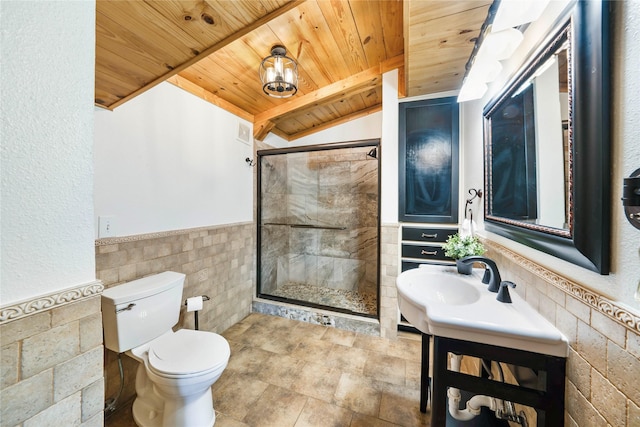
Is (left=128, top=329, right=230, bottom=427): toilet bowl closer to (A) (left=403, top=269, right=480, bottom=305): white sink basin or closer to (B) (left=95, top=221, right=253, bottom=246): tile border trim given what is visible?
(B) (left=95, top=221, right=253, bottom=246): tile border trim

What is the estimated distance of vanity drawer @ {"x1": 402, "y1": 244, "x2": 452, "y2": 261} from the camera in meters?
1.97

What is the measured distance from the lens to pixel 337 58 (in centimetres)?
190

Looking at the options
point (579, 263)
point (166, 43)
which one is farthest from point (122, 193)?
point (579, 263)

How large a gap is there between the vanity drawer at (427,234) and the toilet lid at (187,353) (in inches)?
65.2

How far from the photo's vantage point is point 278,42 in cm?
165

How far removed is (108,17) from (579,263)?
1842 millimetres

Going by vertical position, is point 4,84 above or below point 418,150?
below

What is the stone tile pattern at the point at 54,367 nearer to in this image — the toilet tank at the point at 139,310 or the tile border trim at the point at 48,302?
the tile border trim at the point at 48,302

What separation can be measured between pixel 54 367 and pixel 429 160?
238 centimetres

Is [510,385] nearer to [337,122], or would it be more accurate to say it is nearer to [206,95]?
[206,95]

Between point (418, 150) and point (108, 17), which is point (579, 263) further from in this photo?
point (108, 17)

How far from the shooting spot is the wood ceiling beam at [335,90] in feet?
6.69

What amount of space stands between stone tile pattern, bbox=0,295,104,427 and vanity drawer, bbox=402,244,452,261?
201 cm

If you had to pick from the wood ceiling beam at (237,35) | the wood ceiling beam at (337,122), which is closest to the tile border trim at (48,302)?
the wood ceiling beam at (237,35)
